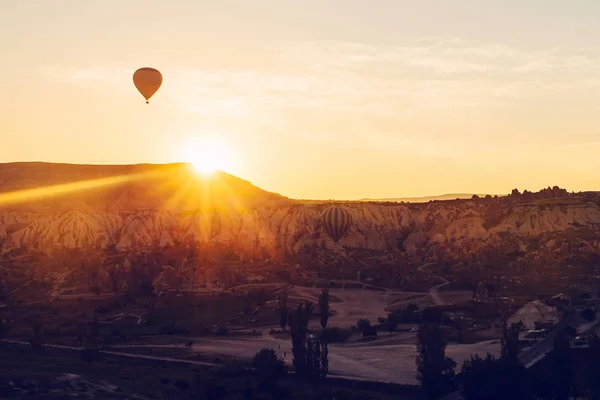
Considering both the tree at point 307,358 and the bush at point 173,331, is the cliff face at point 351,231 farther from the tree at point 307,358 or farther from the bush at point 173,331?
the tree at point 307,358

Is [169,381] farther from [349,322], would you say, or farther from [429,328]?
[349,322]

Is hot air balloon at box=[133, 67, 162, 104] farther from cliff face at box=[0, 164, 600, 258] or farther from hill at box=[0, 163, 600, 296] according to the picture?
cliff face at box=[0, 164, 600, 258]

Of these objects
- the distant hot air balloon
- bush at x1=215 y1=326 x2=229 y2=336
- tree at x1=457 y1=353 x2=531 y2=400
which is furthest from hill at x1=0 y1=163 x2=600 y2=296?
tree at x1=457 y1=353 x2=531 y2=400

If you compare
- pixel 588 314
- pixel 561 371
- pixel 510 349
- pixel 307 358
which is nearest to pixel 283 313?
pixel 307 358

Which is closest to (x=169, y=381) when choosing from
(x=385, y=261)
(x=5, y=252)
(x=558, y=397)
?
(x=558, y=397)

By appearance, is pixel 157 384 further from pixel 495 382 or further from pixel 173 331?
pixel 173 331
